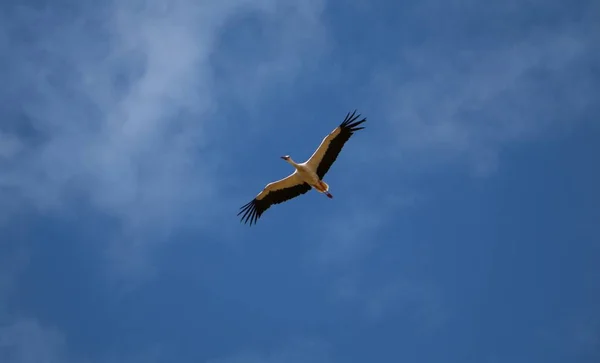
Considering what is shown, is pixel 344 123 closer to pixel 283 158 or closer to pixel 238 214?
pixel 283 158

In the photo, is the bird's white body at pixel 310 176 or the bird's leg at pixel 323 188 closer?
the bird's white body at pixel 310 176

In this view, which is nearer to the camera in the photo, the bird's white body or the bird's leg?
the bird's white body

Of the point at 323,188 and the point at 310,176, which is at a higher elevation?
the point at 310,176

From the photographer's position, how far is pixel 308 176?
41250mm

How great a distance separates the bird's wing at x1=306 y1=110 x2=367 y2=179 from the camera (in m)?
39.8

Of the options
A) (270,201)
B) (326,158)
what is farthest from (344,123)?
(270,201)

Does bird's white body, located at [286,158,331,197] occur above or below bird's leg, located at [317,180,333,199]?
above

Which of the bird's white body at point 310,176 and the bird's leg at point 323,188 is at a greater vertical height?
the bird's white body at point 310,176

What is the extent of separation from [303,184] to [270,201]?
184cm

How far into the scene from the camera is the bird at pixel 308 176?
1572 inches

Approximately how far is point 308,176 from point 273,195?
2.52 meters

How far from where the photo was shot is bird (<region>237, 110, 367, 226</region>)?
39.9m

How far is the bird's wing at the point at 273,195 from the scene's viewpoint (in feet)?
139

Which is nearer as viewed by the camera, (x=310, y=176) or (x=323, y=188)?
(x=310, y=176)
